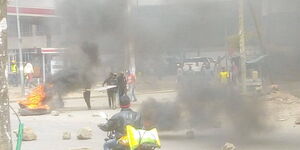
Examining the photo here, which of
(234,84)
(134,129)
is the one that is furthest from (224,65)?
(134,129)

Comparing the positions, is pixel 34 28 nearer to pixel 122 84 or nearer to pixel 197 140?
pixel 122 84

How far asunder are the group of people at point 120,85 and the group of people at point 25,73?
1161 centimetres

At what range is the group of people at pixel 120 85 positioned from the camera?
15469mm

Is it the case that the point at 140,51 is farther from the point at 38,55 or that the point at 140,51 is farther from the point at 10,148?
the point at 38,55

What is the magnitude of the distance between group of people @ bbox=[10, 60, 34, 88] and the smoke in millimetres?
19189

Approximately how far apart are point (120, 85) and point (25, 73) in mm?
13625

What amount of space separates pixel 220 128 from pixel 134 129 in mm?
4036

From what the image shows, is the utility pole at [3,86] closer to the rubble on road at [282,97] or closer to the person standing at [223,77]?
the person standing at [223,77]

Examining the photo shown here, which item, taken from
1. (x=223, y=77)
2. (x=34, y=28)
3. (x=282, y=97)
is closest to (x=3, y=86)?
(x=223, y=77)

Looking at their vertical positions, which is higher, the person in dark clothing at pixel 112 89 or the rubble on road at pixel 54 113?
the person in dark clothing at pixel 112 89

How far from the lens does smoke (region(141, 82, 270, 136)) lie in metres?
9.51

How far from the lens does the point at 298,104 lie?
13.2m

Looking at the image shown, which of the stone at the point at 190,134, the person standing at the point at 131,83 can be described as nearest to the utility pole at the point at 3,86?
the stone at the point at 190,134

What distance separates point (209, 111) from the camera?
9.78 metres
